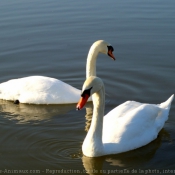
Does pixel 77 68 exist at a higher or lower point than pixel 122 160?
higher

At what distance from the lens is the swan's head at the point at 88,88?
27.3ft

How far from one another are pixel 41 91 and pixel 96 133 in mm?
3159

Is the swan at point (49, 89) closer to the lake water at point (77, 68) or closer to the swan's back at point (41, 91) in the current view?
the swan's back at point (41, 91)

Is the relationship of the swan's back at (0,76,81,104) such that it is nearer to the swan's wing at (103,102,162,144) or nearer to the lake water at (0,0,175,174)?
the lake water at (0,0,175,174)

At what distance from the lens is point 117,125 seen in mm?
9078

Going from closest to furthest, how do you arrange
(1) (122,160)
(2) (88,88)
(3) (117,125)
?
(2) (88,88)
(1) (122,160)
(3) (117,125)

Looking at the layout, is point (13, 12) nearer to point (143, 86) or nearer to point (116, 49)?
point (116, 49)

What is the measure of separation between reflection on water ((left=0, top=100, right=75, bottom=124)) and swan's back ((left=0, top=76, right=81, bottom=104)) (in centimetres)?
14

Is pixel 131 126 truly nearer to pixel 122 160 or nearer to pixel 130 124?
pixel 130 124

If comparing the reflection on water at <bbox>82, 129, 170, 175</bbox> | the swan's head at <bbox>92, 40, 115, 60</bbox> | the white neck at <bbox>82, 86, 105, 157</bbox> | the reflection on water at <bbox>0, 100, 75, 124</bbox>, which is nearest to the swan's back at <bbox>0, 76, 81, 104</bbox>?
the reflection on water at <bbox>0, 100, 75, 124</bbox>

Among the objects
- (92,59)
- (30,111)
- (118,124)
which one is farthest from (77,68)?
(118,124)

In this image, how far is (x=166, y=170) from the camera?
8.25 m

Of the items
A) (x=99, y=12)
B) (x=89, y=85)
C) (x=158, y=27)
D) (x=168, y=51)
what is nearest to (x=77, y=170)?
(x=89, y=85)

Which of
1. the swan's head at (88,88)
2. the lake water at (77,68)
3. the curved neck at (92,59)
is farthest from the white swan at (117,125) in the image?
the curved neck at (92,59)
